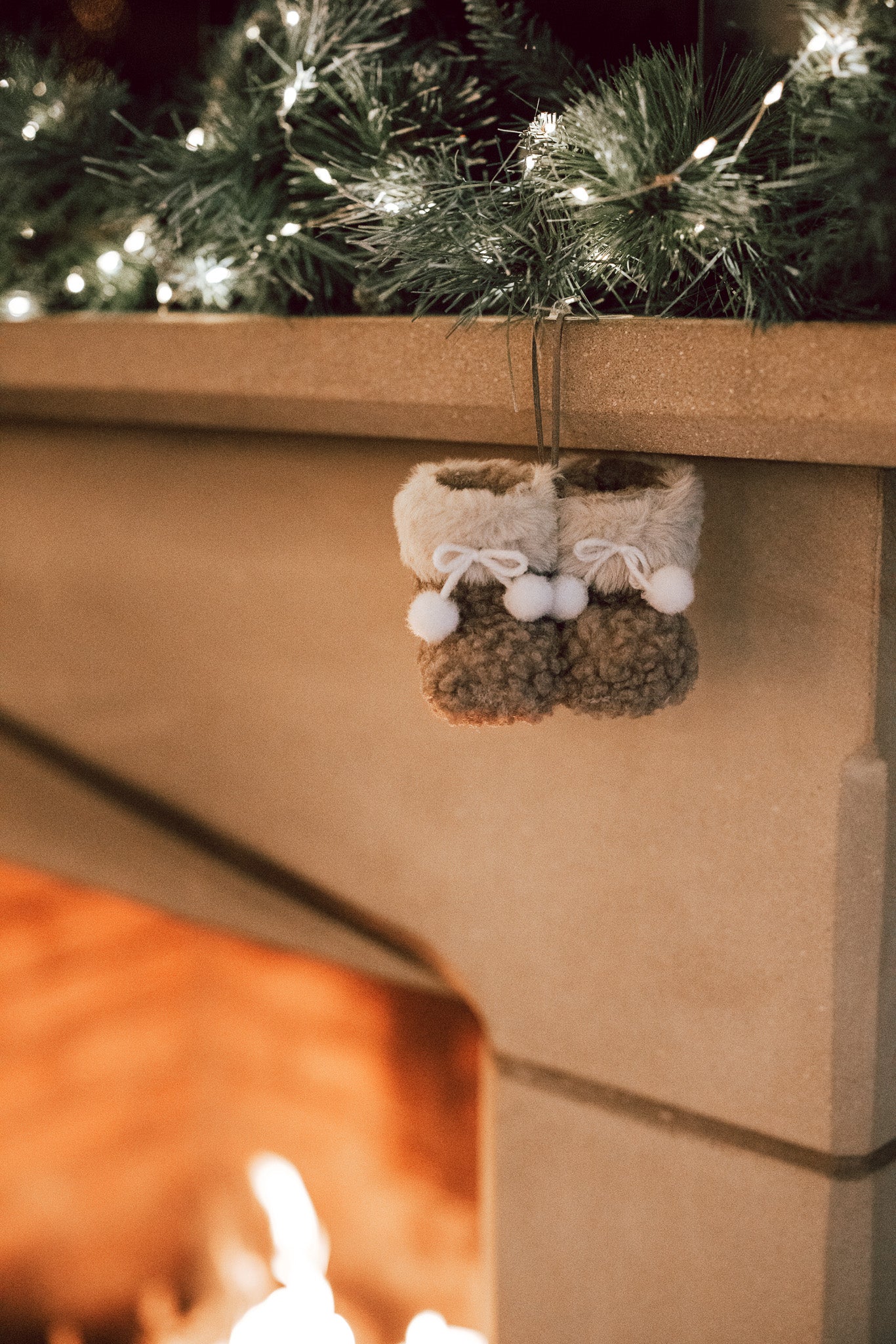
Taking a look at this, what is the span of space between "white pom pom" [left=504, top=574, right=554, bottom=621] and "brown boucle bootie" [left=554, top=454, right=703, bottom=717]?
0.02 metres

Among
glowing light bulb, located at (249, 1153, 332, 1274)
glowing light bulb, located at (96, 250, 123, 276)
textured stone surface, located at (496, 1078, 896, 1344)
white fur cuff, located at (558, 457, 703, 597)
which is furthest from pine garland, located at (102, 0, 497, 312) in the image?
glowing light bulb, located at (249, 1153, 332, 1274)

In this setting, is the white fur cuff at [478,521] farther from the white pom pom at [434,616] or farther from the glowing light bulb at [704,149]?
the glowing light bulb at [704,149]

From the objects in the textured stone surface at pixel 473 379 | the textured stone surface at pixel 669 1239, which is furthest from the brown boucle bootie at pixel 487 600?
the textured stone surface at pixel 669 1239

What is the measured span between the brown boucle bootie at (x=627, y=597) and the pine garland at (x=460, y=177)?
141 millimetres

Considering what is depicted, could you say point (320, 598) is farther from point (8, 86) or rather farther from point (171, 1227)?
point (171, 1227)

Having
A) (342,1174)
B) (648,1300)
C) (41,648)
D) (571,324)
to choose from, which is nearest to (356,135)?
(571,324)

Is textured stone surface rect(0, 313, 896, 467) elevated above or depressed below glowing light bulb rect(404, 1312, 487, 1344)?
above

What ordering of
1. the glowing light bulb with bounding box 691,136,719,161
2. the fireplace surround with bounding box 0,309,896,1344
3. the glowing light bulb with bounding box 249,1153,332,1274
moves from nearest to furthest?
the glowing light bulb with bounding box 691,136,719,161 < the fireplace surround with bounding box 0,309,896,1344 < the glowing light bulb with bounding box 249,1153,332,1274

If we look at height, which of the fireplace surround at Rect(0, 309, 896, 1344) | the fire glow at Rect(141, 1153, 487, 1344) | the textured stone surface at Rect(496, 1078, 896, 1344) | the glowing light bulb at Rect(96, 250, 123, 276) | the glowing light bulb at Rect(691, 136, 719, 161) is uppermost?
the glowing light bulb at Rect(96, 250, 123, 276)

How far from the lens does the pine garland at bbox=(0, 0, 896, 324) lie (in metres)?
0.71

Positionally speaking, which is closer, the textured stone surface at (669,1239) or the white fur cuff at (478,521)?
the white fur cuff at (478,521)

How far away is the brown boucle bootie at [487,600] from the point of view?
73 centimetres

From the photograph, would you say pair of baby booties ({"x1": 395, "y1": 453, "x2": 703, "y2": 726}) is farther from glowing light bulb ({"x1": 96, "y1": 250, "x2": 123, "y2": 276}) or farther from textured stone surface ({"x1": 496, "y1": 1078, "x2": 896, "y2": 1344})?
glowing light bulb ({"x1": 96, "y1": 250, "x2": 123, "y2": 276})

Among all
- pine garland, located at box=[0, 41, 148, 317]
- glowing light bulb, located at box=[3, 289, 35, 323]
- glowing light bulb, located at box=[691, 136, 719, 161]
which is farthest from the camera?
glowing light bulb, located at box=[3, 289, 35, 323]
